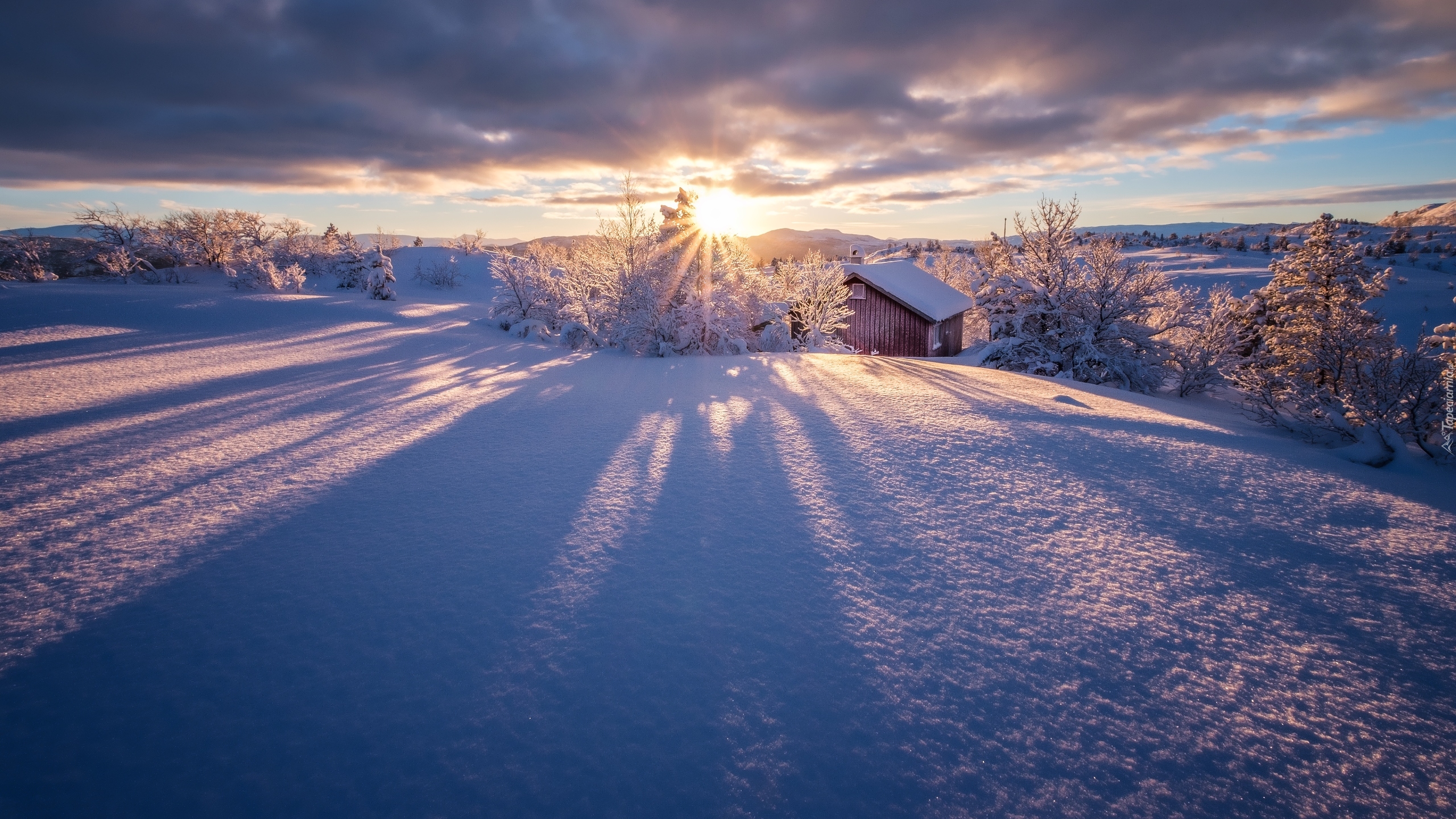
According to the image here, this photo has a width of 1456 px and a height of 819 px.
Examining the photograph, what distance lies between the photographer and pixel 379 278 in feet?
93.4

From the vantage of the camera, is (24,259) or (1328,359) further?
(24,259)

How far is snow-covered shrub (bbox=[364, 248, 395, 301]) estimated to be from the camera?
27823 mm

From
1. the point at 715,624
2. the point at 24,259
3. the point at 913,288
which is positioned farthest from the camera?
the point at 913,288

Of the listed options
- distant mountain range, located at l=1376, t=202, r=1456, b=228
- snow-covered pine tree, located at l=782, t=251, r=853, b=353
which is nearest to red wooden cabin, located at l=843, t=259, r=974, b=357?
snow-covered pine tree, located at l=782, t=251, r=853, b=353

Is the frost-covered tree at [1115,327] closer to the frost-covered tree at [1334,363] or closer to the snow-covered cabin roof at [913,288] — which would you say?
the frost-covered tree at [1334,363]

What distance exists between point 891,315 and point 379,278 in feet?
89.8

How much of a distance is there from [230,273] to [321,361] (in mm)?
23813

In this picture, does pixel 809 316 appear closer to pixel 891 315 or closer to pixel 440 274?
pixel 891 315

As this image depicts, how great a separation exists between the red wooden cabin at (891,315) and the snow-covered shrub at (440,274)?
30144mm

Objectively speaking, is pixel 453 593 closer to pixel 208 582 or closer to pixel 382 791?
pixel 382 791

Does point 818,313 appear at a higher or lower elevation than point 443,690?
higher

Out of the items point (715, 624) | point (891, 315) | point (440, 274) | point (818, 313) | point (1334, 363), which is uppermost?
point (440, 274)

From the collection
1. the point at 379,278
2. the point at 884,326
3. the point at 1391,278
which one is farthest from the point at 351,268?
the point at 1391,278

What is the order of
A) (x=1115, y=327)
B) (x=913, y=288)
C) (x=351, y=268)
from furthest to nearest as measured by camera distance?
1. (x=351, y=268)
2. (x=913, y=288)
3. (x=1115, y=327)
